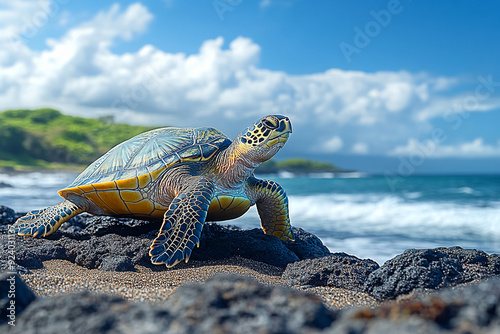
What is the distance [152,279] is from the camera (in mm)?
3928

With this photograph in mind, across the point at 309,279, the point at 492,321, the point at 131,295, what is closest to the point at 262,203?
the point at 309,279

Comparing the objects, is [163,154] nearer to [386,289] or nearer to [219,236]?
[219,236]

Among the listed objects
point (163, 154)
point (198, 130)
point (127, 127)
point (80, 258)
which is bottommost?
point (80, 258)

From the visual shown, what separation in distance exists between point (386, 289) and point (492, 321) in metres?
2.60

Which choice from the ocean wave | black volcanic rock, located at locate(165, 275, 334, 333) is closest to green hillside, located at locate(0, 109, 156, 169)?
the ocean wave

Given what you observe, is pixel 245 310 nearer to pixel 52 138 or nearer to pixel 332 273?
pixel 332 273

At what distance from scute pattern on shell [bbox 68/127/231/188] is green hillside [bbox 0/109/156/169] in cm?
5649

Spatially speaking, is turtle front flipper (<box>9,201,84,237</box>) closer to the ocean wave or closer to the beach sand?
the beach sand

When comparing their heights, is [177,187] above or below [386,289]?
above

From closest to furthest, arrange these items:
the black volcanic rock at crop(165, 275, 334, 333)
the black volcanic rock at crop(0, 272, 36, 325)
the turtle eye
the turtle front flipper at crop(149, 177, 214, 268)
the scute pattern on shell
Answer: the black volcanic rock at crop(165, 275, 334, 333) < the black volcanic rock at crop(0, 272, 36, 325) < the turtle front flipper at crop(149, 177, 214, 268) < the turtle eye < the scute pattern on shell

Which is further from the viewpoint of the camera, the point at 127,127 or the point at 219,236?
the point at 127,127

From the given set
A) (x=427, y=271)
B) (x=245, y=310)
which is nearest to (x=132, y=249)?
(x=427, y=271)

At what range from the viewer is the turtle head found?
5.23 metres

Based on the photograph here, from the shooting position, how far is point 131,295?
2896mm
